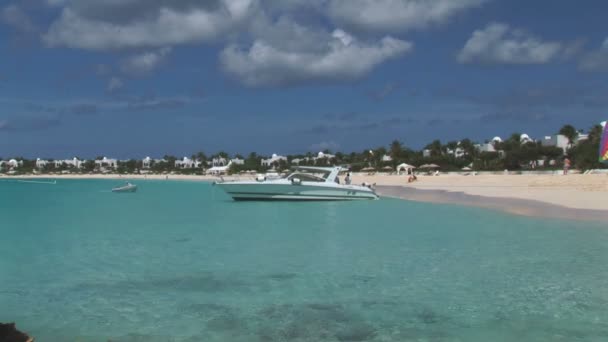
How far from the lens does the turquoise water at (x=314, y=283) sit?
739 centimetres

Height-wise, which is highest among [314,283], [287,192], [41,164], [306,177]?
[41,164]

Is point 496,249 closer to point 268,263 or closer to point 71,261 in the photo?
point 268,263

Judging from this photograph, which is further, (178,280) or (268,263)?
(268,263)

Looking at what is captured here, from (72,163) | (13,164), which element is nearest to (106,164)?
(72,163)

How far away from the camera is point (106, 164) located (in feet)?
622

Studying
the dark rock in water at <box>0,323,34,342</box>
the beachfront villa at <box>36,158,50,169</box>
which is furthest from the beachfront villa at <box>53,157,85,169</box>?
the dark rock in water at <box>0,323,34,342</box>

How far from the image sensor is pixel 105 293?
951 centimetres

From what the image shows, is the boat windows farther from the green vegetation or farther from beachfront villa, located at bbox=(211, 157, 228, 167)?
beachfront villa, located at bbox=(211, 157, 228, 167)

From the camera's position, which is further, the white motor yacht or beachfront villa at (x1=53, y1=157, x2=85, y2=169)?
beachfront villa at (x1=53, y1=157, x2=85, y2=169)

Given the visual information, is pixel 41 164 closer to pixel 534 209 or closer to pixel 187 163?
pixel 187 163

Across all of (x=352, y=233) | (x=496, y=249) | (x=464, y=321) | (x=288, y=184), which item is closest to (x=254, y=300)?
(x=464, y=321)

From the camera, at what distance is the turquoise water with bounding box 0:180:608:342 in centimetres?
739

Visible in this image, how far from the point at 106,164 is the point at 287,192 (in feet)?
560

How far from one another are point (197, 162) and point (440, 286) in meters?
164
